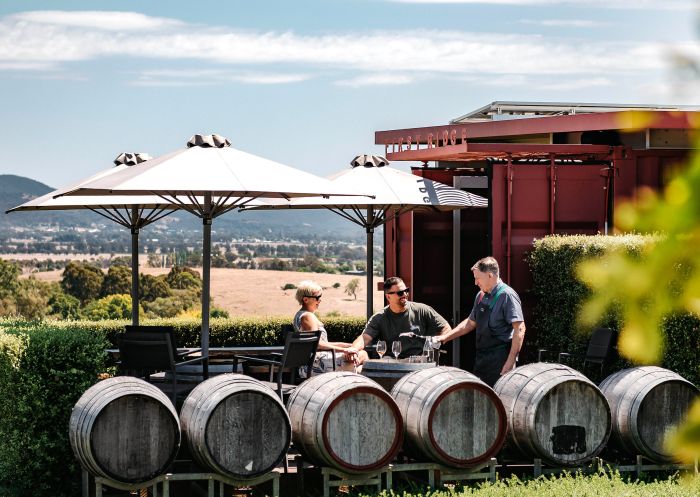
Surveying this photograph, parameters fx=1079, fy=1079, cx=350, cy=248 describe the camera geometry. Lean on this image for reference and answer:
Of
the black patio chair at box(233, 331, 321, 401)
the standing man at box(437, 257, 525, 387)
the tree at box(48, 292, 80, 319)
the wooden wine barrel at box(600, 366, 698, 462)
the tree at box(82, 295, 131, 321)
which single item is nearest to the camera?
the wooden wine barrel at box(600, 366, 698, 462)

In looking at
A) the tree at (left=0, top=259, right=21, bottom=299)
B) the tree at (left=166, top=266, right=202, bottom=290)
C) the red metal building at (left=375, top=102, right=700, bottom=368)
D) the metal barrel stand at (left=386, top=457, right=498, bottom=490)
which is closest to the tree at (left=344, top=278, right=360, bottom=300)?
the tree at (left=166, top=266, right=202, bottom=290)

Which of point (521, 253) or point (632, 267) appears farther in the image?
point (521, 253)

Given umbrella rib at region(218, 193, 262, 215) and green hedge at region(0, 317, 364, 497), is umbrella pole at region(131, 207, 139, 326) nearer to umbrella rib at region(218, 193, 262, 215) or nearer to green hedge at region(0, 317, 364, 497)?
umbrella rib at region(218, 193, 262, 215)

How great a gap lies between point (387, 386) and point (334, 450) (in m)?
1.79

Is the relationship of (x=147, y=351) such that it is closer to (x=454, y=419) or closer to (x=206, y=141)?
(x=206, y=141)

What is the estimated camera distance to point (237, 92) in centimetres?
17462

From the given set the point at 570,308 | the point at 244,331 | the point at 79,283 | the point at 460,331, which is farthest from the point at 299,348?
the point at 79,283

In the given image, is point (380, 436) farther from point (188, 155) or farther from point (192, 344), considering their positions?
point (192, 344)

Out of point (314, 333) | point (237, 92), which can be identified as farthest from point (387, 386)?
point (237, 92)

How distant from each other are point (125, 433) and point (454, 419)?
7.30 feet

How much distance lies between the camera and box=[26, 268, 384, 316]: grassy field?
290 ft

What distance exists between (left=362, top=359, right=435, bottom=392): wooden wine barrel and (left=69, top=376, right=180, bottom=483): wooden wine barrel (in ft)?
7.55

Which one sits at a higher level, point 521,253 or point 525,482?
point 521,253

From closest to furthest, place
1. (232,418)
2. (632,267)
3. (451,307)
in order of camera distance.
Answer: (632,267)
(232,418)
(451,307)
